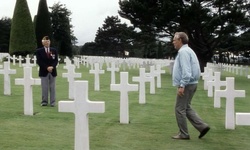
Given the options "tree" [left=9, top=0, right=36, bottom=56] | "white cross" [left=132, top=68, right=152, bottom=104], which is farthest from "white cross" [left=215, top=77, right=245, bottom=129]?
"tree" [left=9, top=0, right=36, bottom=56]

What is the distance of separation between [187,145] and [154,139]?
2.08 feet

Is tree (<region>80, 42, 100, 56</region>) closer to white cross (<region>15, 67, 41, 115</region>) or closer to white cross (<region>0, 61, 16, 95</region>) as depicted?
white cross (<region>0, 61, 16, 95</region>)

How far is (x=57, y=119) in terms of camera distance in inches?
354

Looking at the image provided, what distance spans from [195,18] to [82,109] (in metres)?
22.9

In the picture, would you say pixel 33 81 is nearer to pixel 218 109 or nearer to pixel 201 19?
pixel 218 109

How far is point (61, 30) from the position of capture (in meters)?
53.1

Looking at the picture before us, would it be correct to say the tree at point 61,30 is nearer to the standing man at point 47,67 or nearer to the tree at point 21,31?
the tree at point 21,31

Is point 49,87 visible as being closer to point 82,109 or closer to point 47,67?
point 47,67

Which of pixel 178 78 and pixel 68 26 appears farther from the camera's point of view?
pixel 68 26

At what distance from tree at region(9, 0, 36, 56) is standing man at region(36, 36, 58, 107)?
1172 inches

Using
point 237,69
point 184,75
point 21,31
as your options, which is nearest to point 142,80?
point 184,75

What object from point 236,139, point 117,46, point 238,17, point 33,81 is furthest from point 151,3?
point 117,46

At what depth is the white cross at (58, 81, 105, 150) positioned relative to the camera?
5.53 m

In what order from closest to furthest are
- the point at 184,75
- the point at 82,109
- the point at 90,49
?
the point at 82,109, the point at 184,75, the point at 90,49
